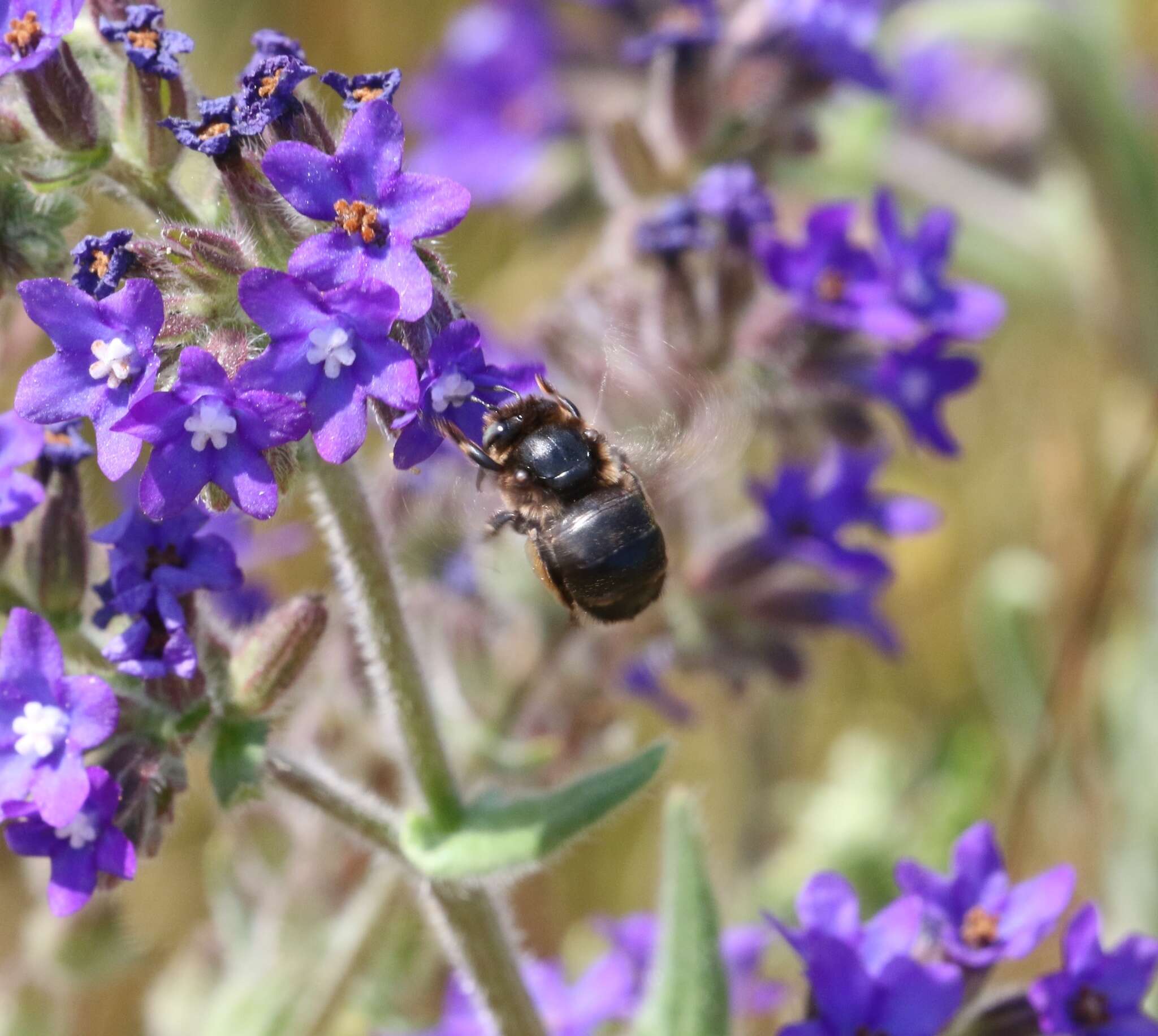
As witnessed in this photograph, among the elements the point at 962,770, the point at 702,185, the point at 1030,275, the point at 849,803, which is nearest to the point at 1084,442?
the point at 1030,275

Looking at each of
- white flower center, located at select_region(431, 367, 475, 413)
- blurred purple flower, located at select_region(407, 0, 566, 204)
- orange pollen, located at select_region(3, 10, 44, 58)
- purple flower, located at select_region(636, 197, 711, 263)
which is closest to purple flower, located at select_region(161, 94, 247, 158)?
orange pollen, located at select_region(3, 10, 44, 58)

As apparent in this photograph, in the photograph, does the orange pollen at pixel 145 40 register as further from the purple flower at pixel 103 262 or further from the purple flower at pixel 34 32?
the purple flower at pixel 103 262

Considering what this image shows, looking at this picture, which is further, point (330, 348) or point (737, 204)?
point (737, 204)

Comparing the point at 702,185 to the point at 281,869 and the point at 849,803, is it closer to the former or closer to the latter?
the point at 849,803

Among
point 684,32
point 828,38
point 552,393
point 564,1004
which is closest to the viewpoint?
point 552,393

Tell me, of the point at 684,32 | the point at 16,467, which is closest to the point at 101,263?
the point at 16,467

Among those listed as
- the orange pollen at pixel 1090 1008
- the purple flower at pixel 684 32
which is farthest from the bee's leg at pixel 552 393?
the purple flower at pixel 684 32

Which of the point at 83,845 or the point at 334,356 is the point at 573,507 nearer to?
the point at 334,356
